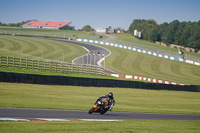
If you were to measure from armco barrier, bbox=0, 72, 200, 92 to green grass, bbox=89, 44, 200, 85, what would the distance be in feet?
56.1

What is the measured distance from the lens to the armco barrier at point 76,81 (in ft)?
106

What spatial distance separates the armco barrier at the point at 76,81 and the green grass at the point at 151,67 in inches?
674

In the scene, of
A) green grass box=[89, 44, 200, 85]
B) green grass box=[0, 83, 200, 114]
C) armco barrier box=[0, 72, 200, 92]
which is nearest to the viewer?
green grass box=[0, 83, 200, 114]

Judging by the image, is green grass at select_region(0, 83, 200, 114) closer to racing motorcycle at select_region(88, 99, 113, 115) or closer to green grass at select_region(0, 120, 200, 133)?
racing motorcycle at select_region(88, 99, 113, 115)

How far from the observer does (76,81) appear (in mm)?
37438

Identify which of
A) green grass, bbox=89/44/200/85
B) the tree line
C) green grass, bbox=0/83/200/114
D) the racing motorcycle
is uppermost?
the tree line

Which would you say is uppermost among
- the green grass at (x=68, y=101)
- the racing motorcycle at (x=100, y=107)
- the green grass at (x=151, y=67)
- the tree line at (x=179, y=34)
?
the tree line at (x=179, y=34)

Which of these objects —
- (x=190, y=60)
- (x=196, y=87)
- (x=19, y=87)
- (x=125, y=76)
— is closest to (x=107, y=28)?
(x=190, y=60)

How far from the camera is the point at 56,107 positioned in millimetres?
20812

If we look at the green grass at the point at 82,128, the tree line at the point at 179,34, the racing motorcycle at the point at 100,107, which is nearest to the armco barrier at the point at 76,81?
the racing motorcycle at the point at 100,107

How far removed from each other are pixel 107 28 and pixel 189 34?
50821mm

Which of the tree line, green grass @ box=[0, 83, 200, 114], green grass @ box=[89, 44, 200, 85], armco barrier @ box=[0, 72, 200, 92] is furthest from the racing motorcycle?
the tree line

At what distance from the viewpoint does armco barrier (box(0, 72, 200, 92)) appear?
106ft

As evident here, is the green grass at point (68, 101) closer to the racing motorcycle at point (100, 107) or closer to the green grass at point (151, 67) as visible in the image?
the racing motorcycle at point (100, 107)
